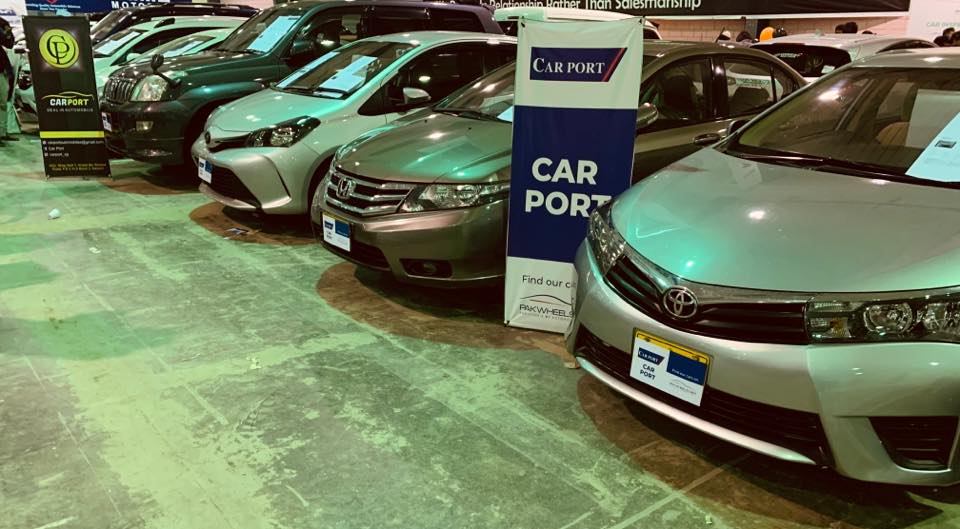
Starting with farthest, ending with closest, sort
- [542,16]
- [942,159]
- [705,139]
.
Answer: [705,139], [542,16], [942,159]

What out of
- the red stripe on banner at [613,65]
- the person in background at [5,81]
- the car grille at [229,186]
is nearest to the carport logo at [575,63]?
the red stripe on banner at [613,65]

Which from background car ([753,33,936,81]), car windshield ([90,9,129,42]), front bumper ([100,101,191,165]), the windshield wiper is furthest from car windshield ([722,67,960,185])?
car windshield ([90,9,129,42])

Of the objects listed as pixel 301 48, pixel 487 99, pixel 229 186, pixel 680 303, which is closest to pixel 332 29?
pixel 301 48

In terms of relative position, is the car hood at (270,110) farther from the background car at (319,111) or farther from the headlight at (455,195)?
the headlight at (455,195)

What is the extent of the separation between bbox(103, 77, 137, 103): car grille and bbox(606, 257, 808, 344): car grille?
5.26 m

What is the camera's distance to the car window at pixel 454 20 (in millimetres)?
6656

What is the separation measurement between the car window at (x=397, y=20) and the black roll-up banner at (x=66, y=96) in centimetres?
A: 244

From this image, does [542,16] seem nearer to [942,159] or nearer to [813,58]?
[942,159]

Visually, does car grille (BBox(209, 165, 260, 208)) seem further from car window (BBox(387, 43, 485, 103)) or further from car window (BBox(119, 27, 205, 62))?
car window (BBox(119, 27, 205, 62))

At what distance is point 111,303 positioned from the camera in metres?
3.66

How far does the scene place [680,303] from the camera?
6.86 ft

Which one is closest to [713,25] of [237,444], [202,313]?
[202,313]

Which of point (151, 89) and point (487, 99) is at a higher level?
point (487, 99)

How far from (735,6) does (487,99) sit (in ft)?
28.2
